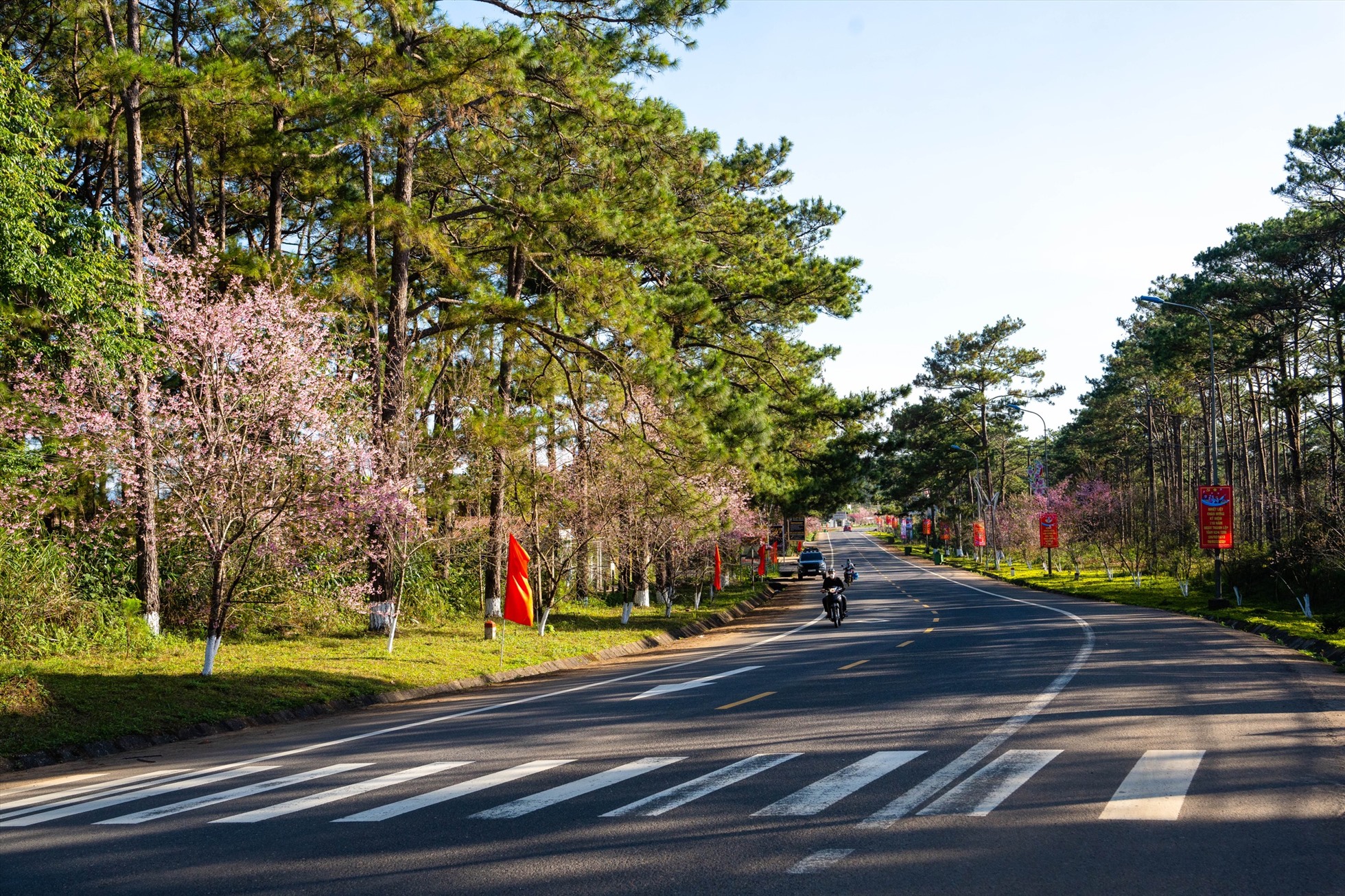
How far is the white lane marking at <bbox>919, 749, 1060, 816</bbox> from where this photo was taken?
6.86 m

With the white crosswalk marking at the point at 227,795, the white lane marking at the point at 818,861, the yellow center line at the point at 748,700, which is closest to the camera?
the white lane marking at the point at 818,861

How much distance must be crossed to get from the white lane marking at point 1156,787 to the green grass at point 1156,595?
41.7 ft

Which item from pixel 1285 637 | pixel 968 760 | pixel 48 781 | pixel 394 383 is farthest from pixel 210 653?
pixel 1285 637

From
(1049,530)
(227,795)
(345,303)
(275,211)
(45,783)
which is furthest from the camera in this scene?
(1049,530)

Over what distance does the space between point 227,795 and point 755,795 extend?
4.47m

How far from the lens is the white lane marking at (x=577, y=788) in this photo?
731cm

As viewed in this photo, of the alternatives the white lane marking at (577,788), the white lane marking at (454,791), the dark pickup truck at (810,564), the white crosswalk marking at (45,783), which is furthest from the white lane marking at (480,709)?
the dark pickup truck at (810,564)

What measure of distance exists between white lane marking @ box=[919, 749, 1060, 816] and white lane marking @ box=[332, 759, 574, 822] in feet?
11.7

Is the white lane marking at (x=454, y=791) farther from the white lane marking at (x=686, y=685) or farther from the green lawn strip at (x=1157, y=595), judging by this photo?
the green lawn strip at (x=1157, y=595)

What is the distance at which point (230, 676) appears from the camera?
15945 millimetres

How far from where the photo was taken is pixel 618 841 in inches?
246

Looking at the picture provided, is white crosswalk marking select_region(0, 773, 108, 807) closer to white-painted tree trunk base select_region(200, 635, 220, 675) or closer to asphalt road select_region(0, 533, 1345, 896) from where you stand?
asphalt road select_region(0, 533, 1345, 896)

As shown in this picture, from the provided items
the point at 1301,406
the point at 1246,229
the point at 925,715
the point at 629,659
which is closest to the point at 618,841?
the point at 925,715

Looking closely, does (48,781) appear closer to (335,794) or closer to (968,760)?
(335,794)
